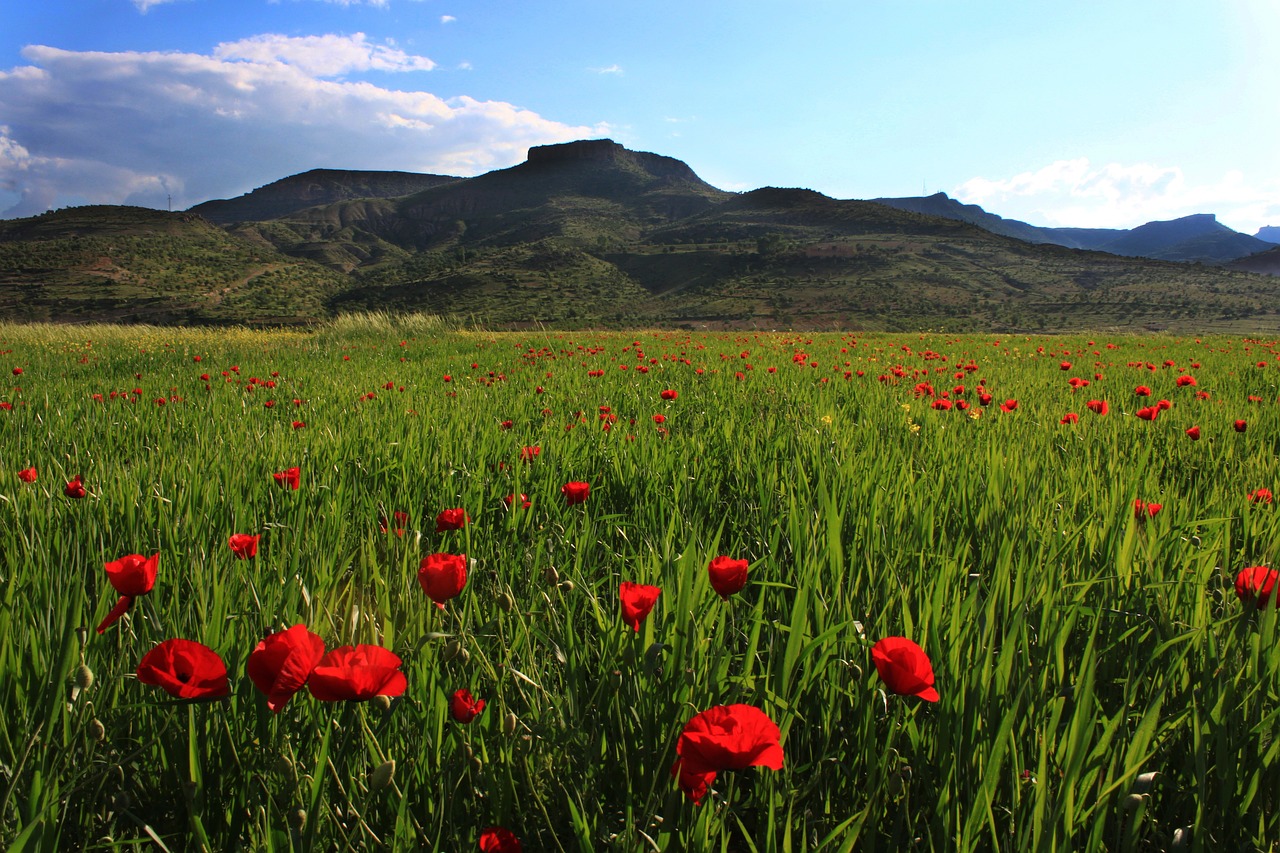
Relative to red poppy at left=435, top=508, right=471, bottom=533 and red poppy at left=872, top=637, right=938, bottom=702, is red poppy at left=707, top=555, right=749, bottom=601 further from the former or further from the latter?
red poppy at left=435, top=508, right=471, bottom=533

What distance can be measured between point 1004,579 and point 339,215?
113140 millimetres

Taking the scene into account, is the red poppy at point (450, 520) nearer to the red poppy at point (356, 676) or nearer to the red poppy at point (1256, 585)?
the red poppy at point (356, 676)

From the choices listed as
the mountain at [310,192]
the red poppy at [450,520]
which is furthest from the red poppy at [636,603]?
the mountain at [310,192]

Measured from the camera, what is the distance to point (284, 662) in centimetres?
66

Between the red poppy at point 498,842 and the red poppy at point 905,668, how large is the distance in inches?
18.2

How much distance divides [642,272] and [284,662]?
56.6m

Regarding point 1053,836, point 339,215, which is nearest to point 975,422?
point 1053,836

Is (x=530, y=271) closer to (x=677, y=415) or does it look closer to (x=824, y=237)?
(x=824, y=237)

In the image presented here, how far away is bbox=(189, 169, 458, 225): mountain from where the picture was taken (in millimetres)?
117250

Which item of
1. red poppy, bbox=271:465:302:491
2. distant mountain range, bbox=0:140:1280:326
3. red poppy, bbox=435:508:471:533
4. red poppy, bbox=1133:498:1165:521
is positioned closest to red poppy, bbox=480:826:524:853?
red poppy, bbox=435:508:471:533

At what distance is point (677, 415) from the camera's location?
366cm

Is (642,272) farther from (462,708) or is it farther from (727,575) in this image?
(462,708)

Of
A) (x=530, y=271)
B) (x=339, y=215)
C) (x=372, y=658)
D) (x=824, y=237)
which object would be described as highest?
(x=339, y=215)

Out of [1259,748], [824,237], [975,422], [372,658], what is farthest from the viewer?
[824,237]
